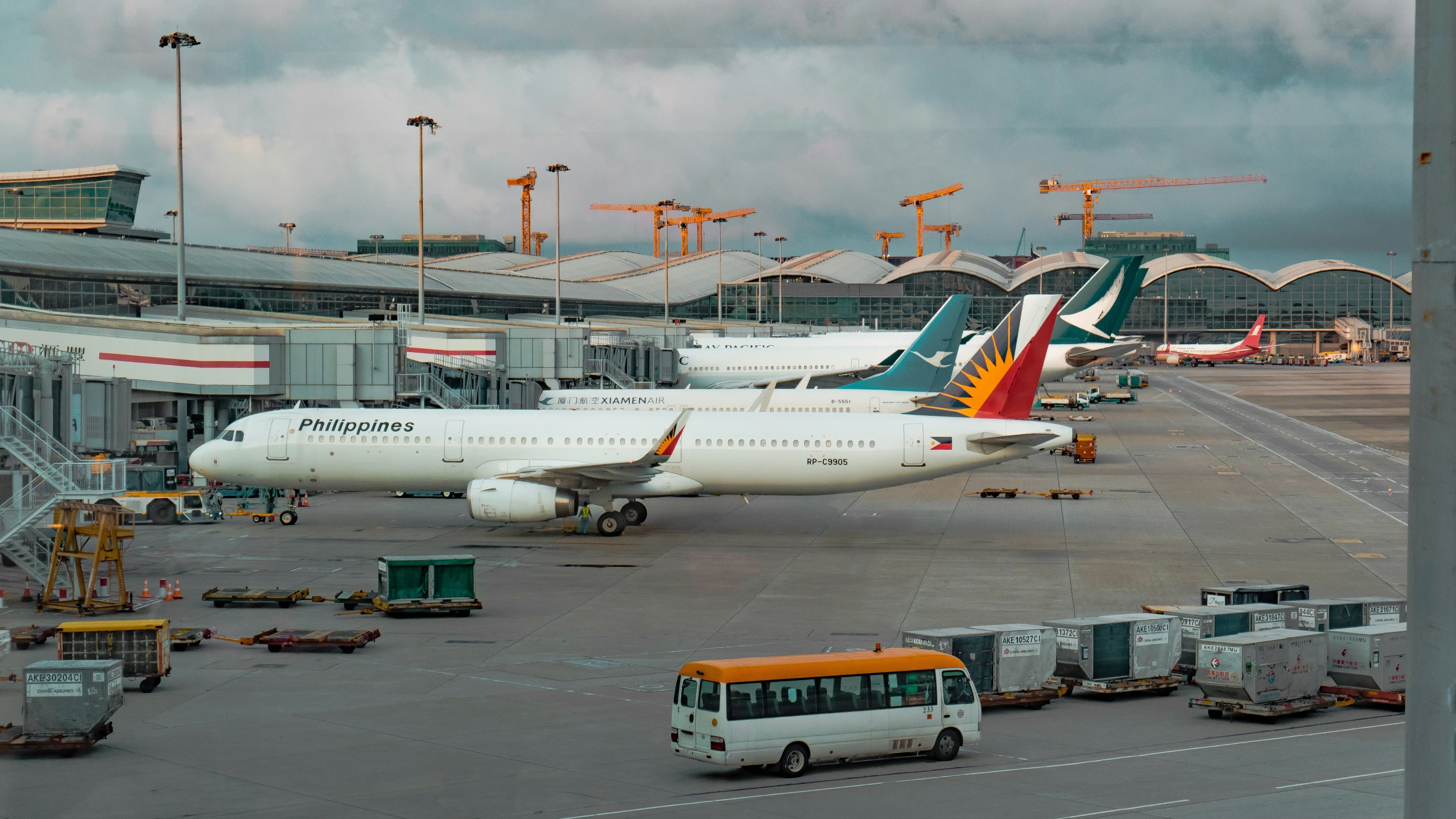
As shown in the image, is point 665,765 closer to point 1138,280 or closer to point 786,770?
point 786,770

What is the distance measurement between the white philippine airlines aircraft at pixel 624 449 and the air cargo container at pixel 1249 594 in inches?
570

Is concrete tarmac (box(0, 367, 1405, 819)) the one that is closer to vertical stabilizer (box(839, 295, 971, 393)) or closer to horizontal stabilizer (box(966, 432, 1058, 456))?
horizontal stabilizer (box(966, 432, 1058, 456))

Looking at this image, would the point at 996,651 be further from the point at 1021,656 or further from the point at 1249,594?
the point at 1249,594

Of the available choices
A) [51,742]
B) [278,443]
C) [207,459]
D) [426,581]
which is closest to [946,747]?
[51,742]

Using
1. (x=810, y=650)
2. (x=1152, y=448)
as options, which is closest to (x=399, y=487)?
(x=810, y=650)

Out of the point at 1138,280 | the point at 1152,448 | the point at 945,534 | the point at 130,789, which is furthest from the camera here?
the point at 1138,280

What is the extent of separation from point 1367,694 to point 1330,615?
3907 mm

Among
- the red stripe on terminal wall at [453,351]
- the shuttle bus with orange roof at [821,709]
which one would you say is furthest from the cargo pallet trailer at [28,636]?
the red stripe on terminal wall at [453,351]

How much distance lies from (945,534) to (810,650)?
19.5 metres

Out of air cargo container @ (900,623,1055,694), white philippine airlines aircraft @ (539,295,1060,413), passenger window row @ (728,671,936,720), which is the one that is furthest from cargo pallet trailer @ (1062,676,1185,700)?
white philippine airlines aircraft @ (539,295,1060,413)

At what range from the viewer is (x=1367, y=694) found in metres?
23.2

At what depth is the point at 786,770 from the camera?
1827 centimetres

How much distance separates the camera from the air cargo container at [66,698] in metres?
18.8

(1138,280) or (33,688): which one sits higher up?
(1138,280)
